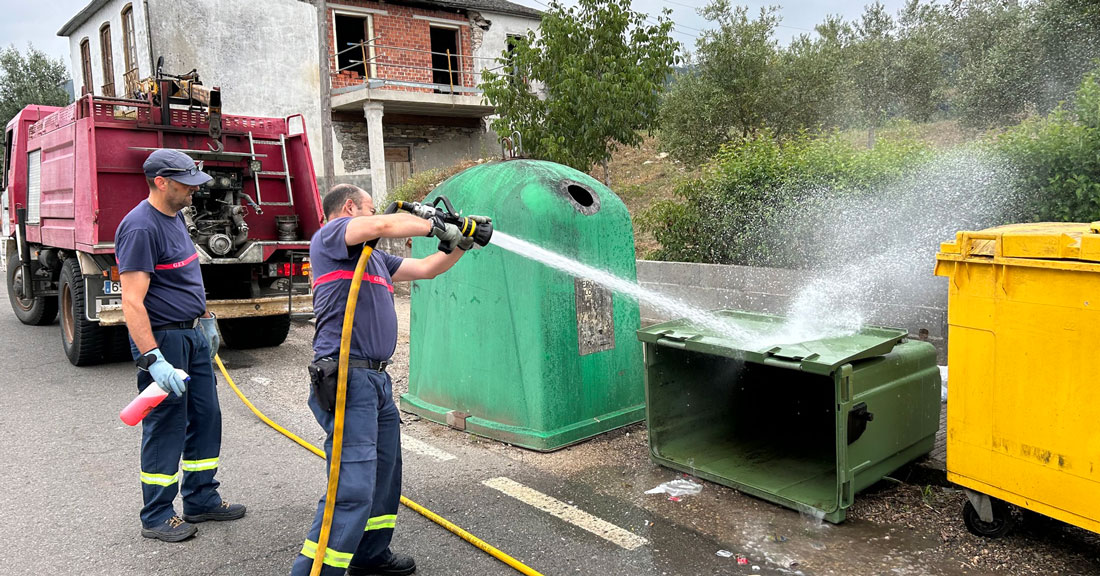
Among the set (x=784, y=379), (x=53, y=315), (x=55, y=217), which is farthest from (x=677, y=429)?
(x=53, y=315)

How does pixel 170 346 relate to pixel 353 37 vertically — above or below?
below

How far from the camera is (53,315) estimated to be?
938cm

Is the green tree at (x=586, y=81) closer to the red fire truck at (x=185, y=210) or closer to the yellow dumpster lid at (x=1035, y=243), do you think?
the red fire truck at (x=185, y=210)

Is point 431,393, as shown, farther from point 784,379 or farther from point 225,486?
point 784,379

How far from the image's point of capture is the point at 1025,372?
282 cm

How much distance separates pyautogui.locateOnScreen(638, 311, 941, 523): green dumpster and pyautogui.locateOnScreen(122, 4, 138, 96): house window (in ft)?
56.7

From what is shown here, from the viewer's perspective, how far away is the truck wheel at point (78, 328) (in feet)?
22.4

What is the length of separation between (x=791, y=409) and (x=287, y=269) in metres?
5.04

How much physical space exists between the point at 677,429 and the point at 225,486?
254 centimetres

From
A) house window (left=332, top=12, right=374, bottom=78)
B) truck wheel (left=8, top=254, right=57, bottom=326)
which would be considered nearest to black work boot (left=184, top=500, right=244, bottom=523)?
truck wheel (left=8, top=254, right=57, bottom=326)

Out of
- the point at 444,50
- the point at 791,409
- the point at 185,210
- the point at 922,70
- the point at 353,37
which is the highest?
the point at 353,37

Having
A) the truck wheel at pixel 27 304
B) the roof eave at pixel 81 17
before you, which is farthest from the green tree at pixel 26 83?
the truck wheel at pixel 27 304

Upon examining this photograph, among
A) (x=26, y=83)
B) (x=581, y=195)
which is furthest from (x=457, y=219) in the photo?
(x=26, y=83)

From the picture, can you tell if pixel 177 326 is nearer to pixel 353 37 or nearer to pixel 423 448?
pixel 423 448
